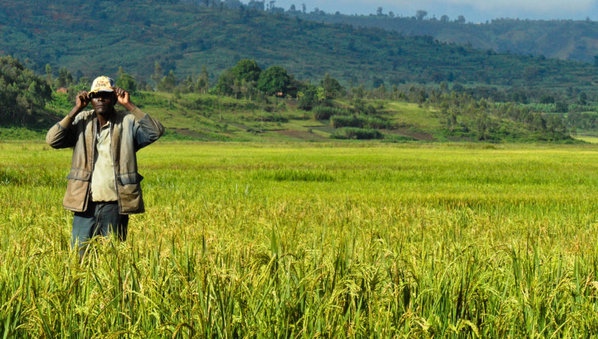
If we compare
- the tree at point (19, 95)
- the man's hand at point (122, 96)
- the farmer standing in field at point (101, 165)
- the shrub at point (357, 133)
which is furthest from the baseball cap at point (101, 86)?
the shrub at point (357, 133)

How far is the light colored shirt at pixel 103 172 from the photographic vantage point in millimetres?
8648

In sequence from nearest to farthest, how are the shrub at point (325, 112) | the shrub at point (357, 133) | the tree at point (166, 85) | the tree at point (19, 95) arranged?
the tree at point (19, 95) < the shrub at point (357, 133) < the shrub at point (325, 112) < the tree at point (166, 85)

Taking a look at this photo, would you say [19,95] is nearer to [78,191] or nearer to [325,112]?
[325,112]

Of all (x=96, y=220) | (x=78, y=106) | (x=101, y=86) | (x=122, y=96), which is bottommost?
(x=96, y=220)

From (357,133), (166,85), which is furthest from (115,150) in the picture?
(166,85)

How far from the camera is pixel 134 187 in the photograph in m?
8.70

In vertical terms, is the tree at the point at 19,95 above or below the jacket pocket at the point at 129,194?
below

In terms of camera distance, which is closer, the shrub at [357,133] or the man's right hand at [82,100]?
the man's right hand at [82,100]

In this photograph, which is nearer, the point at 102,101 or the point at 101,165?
the point at 102,101

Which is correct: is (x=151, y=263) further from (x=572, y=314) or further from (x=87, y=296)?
(x=572, y=314)

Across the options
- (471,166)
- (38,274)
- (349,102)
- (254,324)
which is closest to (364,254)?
(254,324)

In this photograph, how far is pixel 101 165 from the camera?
344 inches

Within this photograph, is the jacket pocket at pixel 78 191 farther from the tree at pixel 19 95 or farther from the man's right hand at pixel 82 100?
the tree at pixel 19 95

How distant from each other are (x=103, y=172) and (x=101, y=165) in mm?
85
